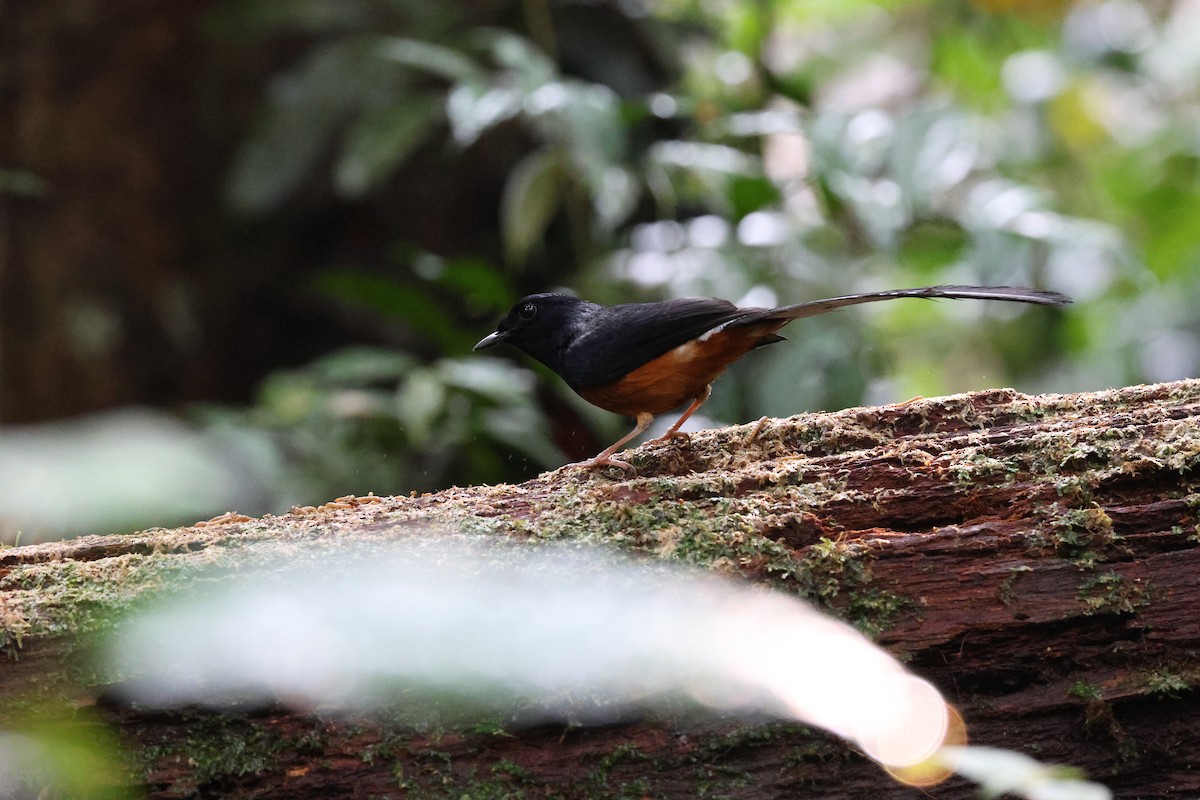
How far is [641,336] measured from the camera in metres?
3.27

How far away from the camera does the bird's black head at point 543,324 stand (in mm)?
3645

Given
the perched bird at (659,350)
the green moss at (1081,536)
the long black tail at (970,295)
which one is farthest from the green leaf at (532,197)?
the green moss at (1081,536)

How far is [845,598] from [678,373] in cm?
119

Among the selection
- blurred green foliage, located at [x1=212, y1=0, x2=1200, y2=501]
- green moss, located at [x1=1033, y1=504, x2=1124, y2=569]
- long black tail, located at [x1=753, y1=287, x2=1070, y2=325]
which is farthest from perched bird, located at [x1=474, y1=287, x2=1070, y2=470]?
blurred green foliage, located at [x1=212, y1=0, x2=1200, y2=501]

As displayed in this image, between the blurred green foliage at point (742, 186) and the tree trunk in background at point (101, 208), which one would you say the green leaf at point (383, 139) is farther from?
the tree trunk in background at point (101, 208)

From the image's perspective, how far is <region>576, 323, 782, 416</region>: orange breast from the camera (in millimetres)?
3277

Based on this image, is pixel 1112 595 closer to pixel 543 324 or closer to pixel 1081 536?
pixel 1081 536

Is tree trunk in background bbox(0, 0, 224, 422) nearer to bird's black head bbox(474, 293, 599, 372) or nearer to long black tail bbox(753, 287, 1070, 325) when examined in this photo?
bird's black head bbox(474, 293, 599, 372)

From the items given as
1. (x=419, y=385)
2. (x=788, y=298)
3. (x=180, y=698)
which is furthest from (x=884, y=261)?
(x=180, y=698)

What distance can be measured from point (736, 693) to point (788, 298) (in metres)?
3.38

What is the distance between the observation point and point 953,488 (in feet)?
8.20

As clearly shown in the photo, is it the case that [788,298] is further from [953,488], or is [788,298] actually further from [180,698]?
[180,698]

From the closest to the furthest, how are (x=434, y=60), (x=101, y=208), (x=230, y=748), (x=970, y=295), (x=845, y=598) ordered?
(x=230, y=748) < (x=845, y=598) < (x=970, y=295) < (x=434, y=60) < (x=101, y=208)

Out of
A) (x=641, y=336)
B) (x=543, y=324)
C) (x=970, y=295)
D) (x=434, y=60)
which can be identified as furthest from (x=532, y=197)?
(x=970, y=295)
